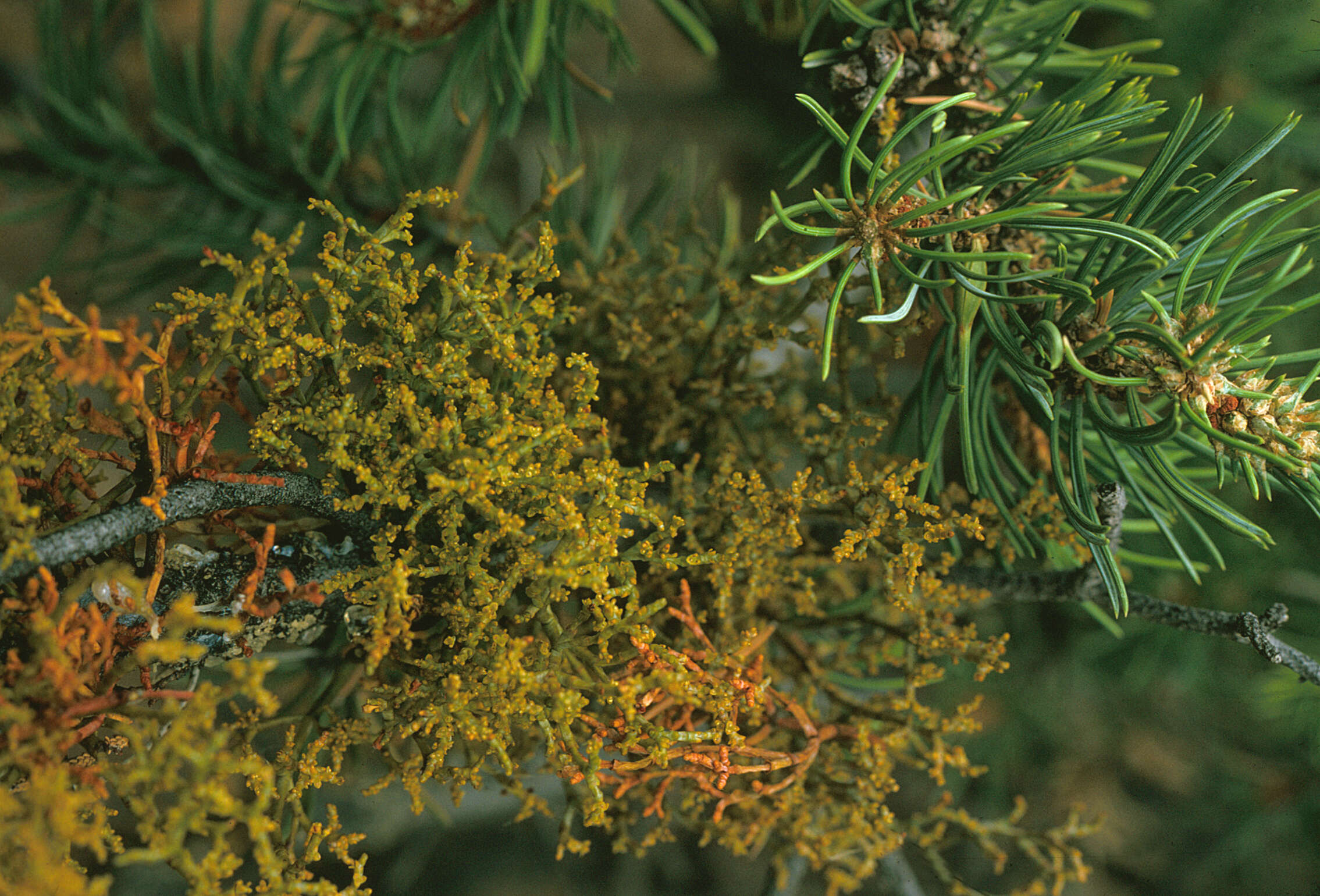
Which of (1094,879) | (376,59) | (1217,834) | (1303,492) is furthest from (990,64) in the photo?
(1094,879)

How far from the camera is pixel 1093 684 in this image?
3.51 ft

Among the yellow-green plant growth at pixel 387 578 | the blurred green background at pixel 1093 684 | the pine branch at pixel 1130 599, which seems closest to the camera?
the yellow-green plant growth at pixel 387 578

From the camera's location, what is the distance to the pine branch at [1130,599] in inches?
17.1

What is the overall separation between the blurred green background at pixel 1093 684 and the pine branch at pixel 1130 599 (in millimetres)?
344

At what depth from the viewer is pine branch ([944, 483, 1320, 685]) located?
1.42 feet

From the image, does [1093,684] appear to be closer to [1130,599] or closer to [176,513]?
[1130,599]

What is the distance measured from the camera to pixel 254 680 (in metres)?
0.29

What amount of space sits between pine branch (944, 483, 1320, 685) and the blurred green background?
344 mm

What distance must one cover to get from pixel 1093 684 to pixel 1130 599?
683 millimetres

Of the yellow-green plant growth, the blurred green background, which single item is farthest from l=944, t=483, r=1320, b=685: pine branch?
the blurred green background

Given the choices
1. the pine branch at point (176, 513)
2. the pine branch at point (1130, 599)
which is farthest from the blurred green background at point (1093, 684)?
the pine branch at point (176, 513)

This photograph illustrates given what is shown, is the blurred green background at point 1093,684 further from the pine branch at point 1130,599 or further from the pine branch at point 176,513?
the pine branch at point 176,513

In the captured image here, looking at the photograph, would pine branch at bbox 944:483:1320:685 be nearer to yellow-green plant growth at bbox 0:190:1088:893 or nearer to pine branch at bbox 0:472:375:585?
yellow-green plant growth at bbox 0:190:1088:893

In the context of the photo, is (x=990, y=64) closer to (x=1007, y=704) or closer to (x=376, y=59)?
(x=376, y=59)
